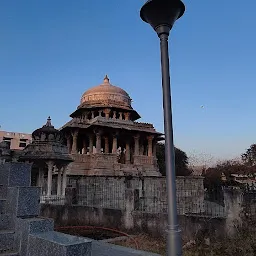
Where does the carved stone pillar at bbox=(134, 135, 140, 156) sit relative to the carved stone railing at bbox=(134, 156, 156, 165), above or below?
above

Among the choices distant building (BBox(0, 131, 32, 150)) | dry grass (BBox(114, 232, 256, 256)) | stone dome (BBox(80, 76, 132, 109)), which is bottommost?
dry grass (BBox(114, 232, 256, 256))

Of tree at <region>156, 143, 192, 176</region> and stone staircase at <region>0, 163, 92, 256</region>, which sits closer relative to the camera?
stone staircase at <region>0, 163, 92, 256</region>

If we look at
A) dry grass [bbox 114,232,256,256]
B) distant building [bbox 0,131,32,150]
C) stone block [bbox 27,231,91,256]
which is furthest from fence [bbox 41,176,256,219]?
distant building [bbox 0,131,32,150]

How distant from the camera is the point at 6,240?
4957 mm

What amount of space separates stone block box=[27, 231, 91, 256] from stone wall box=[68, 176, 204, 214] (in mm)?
10707

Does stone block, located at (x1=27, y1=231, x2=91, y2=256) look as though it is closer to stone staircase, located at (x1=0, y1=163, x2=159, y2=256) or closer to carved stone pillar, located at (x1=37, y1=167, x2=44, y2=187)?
stone staircase, located at (x1=0, y1=163, x2=159, y2=256)

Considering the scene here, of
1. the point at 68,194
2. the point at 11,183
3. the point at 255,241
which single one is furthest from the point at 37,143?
the point at 255,241

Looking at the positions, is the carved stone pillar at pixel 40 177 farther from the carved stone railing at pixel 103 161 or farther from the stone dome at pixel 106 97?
the stone dome at pixel 106 97

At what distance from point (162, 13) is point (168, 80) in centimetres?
93

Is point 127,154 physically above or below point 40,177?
above

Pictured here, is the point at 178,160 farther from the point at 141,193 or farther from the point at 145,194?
the point at 141,193

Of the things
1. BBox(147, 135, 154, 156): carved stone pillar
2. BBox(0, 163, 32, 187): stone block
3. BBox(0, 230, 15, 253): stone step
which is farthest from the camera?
BBox(147, 135, 154, 156): carved stone pillar

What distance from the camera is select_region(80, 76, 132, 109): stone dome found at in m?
36.3

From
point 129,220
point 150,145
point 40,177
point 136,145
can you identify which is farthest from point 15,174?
point 150,145
